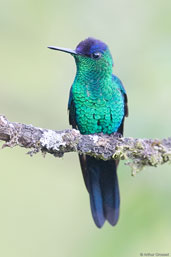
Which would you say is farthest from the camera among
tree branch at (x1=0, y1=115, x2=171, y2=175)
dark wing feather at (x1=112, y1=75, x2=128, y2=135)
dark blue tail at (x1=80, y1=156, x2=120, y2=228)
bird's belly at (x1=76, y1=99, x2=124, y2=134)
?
dark blue tail at (x1=80, y1=156, x2=120, y2=228)

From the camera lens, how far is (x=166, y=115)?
4293 mm

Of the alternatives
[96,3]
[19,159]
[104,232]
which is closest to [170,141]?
[104,232]

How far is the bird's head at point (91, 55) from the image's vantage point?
464 centimetres

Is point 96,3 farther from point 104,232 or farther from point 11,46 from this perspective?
point 104,232

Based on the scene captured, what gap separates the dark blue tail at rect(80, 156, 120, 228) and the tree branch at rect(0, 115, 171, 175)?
1163mm

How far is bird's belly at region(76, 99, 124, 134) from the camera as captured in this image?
182 inches

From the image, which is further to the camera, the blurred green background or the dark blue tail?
the dark blue tail

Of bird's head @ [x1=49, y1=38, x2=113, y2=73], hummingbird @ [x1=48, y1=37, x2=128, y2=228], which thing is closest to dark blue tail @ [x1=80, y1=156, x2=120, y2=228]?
hummingbird @ [x1=48, y1=37, x2=128, y2=228]

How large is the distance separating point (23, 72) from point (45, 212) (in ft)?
6.38

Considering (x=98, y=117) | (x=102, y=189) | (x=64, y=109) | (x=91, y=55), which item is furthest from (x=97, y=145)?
(x=64, y=109)

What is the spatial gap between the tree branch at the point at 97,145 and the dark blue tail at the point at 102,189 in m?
1.16

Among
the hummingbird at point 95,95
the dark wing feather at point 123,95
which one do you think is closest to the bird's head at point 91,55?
the hummingbird at point 95,95

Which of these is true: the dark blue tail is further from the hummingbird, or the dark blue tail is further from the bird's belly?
the bird's belly

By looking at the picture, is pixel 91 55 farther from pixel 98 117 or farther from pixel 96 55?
pixel 98 117
